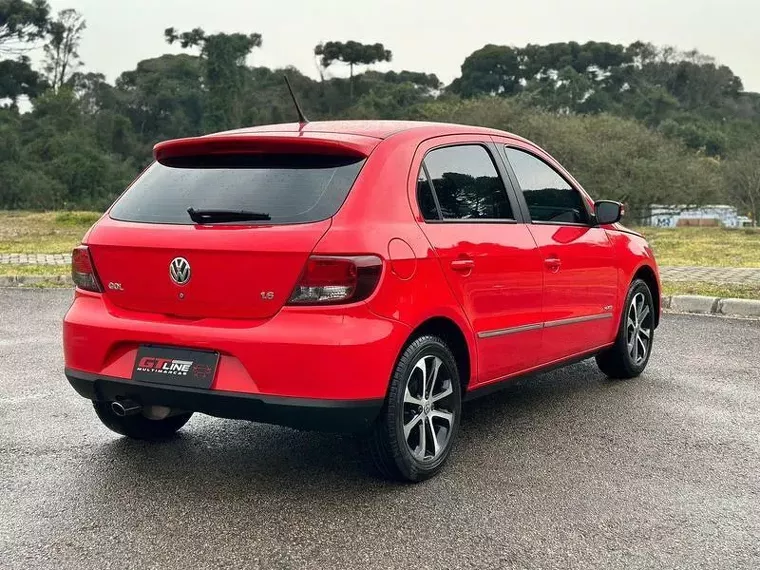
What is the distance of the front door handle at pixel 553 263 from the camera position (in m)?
5.16

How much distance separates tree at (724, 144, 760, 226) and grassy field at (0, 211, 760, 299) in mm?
7144

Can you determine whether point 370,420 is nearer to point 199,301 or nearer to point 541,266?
point 199,301

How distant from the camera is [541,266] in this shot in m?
5.09

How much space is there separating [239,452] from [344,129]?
173cm

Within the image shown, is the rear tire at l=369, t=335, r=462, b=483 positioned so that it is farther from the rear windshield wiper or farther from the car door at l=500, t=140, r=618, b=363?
the car door at l=500, t=140, r=618, b=363

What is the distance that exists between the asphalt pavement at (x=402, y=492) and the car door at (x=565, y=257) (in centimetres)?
50

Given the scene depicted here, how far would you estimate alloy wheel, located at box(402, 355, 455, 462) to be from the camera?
13.6ft

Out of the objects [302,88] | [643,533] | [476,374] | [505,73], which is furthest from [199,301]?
[505,73]

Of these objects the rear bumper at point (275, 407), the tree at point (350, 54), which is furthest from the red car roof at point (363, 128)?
the tree at point (350, 54)

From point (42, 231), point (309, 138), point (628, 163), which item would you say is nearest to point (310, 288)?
point (309, 138)

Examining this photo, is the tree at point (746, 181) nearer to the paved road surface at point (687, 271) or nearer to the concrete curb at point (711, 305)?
the paved road surface at point (687, 271)

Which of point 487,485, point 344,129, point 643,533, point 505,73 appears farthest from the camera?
point 505,73

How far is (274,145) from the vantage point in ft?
13.4

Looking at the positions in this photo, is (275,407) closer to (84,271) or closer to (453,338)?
(453,338)
